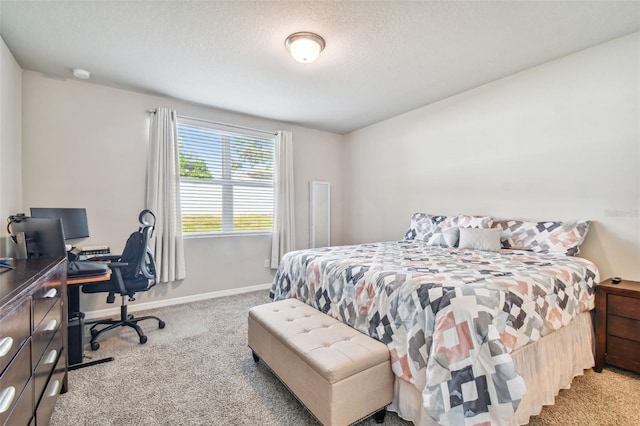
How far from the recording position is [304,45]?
2.33 metres

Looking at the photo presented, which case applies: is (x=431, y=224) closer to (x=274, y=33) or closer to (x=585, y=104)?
(x=585, y=104)

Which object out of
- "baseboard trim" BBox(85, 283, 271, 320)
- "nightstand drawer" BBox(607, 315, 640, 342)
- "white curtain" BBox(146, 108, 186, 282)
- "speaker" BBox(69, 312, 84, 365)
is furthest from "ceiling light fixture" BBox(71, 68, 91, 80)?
"nightstand drawer" BBox(607, 315, 640, 342)

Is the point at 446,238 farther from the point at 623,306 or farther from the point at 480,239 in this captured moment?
the point at 623,306

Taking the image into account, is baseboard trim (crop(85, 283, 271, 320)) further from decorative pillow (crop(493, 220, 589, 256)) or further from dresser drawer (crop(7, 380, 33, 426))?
decorative pillow (crop(493, 220, 589, 256))

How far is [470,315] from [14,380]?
1.78 m

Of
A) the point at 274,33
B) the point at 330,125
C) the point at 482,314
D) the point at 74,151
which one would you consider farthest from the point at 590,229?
the point at 74,151

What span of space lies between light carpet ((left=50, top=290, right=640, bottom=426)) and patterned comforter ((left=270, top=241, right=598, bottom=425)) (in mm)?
475

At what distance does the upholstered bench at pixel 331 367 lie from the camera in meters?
1.41

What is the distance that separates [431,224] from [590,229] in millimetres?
1405

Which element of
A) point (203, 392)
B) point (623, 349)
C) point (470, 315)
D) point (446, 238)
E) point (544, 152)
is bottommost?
point (203, 392)

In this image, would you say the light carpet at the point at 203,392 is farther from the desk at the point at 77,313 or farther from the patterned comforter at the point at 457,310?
the patterned comforter at the point at 457,310

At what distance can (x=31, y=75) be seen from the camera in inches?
115

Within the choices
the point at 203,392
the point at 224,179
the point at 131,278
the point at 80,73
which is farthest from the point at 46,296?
the point at 224,179

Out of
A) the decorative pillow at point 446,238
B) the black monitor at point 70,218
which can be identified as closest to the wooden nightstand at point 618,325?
the decorative pillow at point 446,238
